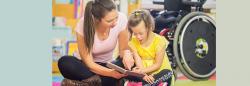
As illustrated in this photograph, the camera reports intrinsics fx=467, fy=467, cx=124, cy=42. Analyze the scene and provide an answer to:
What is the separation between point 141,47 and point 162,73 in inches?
6.0

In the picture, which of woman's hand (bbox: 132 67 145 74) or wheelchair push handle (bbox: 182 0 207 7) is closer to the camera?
woman's hand (bbox: 132 67 145 74)

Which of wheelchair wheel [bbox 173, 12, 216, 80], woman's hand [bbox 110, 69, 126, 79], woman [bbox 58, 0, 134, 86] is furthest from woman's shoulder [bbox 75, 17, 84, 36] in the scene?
wheelchair wheel [bbox 173, 12, 216, 80]

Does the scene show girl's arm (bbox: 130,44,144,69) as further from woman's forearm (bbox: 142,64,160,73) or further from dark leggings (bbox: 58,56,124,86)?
dark leggings (bbox: 58,56,124,86)

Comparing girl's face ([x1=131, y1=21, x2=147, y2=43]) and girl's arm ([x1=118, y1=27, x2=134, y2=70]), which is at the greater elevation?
girl's face ([x1=131, y1=21, x2=147, y2=43])

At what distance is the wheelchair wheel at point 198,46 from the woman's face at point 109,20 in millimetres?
345

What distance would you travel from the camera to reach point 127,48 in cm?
205

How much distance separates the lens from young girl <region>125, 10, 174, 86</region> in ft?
6.72

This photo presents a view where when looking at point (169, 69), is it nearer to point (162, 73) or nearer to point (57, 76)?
point (162, 73)

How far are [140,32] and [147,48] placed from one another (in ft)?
0.26

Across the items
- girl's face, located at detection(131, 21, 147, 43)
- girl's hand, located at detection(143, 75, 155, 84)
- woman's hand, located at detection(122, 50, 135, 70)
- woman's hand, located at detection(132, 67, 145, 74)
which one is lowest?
girl's hand, located at detection(143, 75, 155, 84)

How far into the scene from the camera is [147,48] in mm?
2064

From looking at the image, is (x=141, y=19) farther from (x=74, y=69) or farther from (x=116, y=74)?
(x=74, y=69)

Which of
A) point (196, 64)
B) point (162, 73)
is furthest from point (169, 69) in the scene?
point (196, 64)

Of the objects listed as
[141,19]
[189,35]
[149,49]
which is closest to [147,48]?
[149,49]
